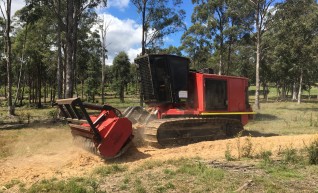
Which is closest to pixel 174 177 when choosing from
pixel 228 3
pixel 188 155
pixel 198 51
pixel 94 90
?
pixel 188 155

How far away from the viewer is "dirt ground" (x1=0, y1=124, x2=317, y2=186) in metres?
7.88

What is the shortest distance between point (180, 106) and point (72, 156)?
13.0 feet

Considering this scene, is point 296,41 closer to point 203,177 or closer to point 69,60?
point 69,60

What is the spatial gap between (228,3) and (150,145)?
26.7 m

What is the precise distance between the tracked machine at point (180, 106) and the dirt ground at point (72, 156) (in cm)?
69

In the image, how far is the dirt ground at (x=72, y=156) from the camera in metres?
7.88

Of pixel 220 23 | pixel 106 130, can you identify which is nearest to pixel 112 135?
pixel 106 130

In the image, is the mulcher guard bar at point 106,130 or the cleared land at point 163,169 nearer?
the cleared land at point 163,169

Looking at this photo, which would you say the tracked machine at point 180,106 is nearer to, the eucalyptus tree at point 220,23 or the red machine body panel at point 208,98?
the red machine body panel at point 208,98

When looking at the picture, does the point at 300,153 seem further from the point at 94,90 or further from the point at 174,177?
the point at 94,90

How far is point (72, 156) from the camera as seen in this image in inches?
381

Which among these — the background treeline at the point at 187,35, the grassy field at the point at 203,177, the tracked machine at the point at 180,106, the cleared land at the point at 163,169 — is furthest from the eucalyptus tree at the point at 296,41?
the grassy field at the point at 203,177

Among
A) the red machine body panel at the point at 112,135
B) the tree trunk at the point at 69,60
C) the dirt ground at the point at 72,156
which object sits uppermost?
the tree trunk at the point at 69,60

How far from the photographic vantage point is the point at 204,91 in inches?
448
